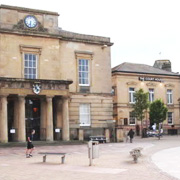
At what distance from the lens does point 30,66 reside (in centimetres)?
3834

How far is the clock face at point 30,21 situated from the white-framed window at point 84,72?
6.42m

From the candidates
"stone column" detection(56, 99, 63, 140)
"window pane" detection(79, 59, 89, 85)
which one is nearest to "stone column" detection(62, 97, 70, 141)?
"stone column" detection(56, 99, 63, 140)

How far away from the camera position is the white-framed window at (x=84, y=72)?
4122 cm

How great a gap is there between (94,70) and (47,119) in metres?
8.77

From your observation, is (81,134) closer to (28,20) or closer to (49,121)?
(49,121)

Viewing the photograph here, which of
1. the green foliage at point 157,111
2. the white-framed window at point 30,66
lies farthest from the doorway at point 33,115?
the green foliage at point 157,111

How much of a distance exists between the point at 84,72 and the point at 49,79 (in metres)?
5.05

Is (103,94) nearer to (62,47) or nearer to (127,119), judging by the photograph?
A: (62,47)

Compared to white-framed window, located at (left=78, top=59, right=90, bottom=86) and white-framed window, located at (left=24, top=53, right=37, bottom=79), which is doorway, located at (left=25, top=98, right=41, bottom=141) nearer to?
white-framed window, located at (left=24, top=53, right=37, bottom=79)

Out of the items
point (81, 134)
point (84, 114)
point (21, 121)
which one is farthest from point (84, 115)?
point (21, 121)

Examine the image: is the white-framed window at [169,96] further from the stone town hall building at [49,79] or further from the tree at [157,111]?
the stone town hall building at [49,79]

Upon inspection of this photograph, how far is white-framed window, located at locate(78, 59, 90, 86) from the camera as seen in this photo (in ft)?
135

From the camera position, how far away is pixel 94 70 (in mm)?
41938

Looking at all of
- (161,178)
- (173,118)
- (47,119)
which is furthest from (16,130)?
(173,118)
